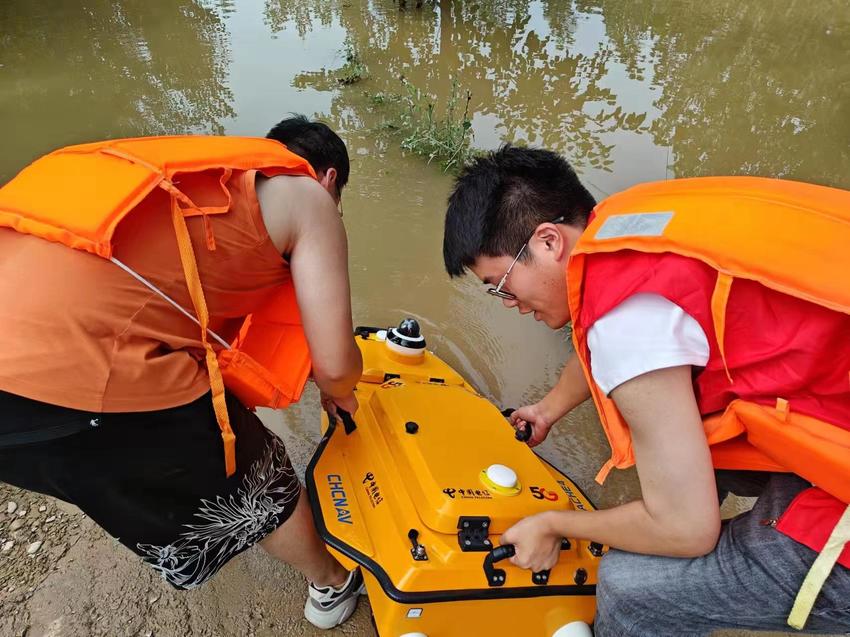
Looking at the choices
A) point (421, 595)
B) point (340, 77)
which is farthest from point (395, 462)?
point (340, 77)

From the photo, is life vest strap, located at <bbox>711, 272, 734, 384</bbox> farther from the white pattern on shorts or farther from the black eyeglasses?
the white pattern on shorts

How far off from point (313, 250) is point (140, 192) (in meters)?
0.40

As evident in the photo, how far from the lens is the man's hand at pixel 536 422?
82.6 inches

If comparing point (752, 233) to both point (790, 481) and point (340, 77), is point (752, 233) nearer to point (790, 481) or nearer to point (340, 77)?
point (790, 481)

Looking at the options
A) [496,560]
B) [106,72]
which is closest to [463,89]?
[106,72]

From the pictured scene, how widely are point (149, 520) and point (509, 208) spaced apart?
120 centimetres

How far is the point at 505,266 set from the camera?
1494 millimetres

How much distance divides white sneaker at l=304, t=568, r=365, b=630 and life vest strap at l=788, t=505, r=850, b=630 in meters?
1.30

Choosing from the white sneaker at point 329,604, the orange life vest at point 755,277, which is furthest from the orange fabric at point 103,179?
the white sneaker at point 329,604

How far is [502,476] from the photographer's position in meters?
1.74

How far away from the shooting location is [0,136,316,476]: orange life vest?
46.3 inches

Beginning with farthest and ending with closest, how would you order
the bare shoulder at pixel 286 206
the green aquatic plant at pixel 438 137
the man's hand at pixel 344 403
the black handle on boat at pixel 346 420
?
the green aquatic plant at pixel 438 137, the black handle on boat at pixel 346 420, the man's hand at pixel 344 403, the bare shoulder at pixel 286 206

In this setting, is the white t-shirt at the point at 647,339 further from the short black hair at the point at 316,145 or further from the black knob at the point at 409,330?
the black knob at the point at 409,330

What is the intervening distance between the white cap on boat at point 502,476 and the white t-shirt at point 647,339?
2.17 feet
